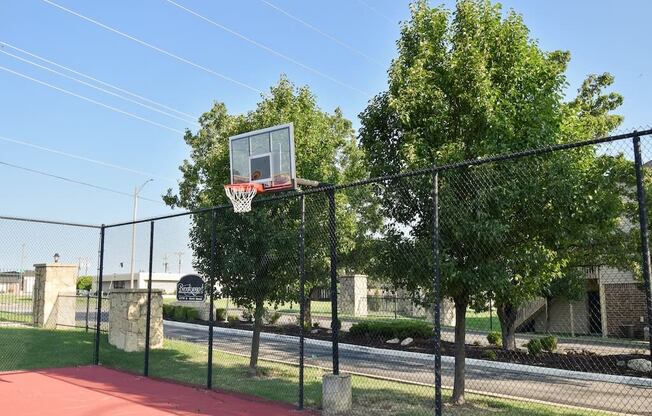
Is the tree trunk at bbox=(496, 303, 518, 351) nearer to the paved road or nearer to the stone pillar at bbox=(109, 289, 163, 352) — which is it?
the paved road

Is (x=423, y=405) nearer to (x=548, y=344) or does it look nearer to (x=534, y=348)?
(x=534, y=348)

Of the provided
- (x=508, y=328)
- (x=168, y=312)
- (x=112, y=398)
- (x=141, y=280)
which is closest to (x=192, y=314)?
(x=168, y=312)

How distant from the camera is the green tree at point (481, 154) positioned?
829 centimetres

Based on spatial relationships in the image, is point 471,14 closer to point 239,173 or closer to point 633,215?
point 239,173

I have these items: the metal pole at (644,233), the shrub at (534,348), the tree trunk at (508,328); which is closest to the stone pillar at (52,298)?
the tree trunk at (508,328)

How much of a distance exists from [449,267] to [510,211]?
1.25 metres

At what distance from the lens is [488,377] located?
42.6 ft

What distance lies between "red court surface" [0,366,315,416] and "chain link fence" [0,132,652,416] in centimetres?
60

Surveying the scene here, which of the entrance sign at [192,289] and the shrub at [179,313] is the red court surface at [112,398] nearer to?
the entrance sign at [192,289]

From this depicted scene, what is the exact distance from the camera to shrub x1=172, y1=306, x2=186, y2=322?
98.6ft

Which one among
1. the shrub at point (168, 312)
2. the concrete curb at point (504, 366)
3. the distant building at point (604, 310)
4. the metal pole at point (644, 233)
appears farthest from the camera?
the shrub at point (168, 312)

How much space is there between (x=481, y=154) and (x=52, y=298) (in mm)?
17276

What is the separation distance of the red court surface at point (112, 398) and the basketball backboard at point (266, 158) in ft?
13.4

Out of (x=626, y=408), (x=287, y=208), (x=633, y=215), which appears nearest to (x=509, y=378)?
(x=626, y=408)
